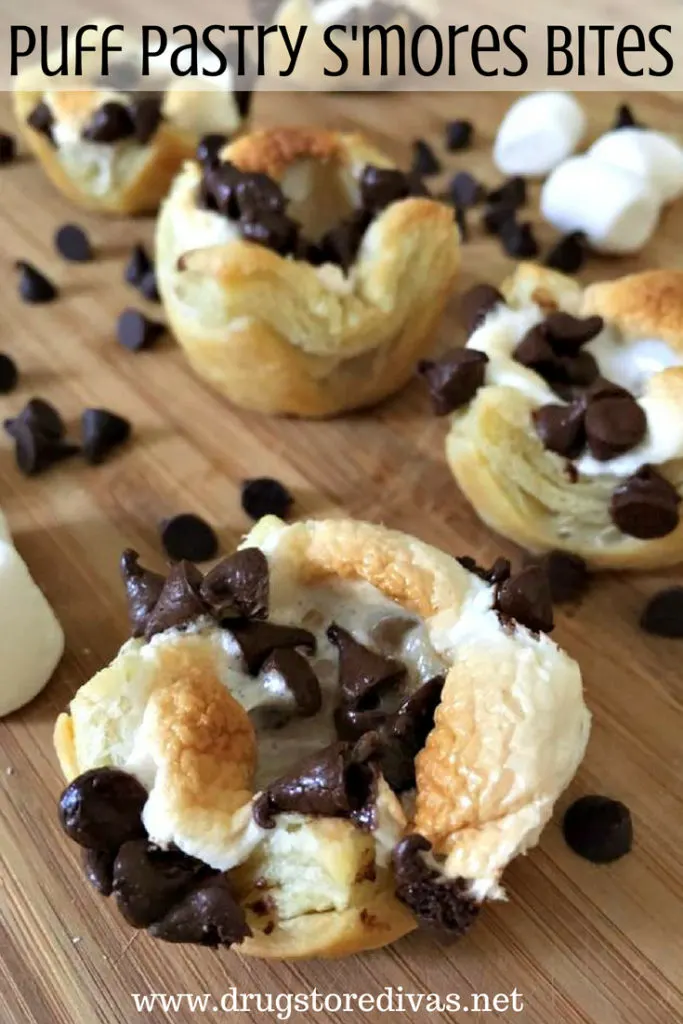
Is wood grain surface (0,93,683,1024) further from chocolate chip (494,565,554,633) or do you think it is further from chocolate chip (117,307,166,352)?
chocolate chip (494,565,554,633)

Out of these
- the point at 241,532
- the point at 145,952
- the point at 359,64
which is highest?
the point at 359,64

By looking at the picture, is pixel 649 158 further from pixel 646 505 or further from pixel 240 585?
pixel 240 585

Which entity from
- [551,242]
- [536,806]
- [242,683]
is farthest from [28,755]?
[551,242]

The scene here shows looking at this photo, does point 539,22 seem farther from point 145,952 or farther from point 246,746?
point 145,952

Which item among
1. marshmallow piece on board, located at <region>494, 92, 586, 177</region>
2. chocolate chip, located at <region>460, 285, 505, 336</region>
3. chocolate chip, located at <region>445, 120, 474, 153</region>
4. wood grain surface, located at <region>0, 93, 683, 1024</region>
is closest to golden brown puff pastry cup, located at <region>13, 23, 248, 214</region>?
wood grain surface, located at <region>0, 93, 683, 1024</region>

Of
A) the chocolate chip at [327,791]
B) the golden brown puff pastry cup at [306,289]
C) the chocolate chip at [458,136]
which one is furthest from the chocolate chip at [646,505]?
the chocolate chip at [458,136]
